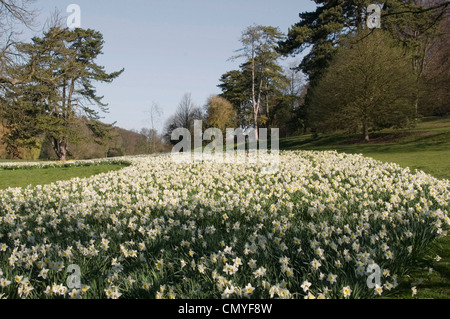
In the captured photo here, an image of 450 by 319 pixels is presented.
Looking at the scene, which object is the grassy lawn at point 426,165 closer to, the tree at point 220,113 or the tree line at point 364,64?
the tree line at point 364,64

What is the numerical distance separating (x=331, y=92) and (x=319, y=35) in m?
6.59

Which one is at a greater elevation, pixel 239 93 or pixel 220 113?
pixel 239 93

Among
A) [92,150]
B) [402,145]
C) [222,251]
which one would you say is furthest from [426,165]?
[92,150]

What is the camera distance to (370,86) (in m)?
22.2

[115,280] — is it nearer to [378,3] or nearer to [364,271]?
[364,271]

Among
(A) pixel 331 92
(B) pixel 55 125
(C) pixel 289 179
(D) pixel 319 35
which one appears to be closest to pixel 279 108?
(D) pixel 319 35

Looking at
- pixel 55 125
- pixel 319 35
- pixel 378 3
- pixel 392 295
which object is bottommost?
pixel 392 295

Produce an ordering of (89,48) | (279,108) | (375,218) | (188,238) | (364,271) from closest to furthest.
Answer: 1. (364,271)
2. (188,238)
3. (375,218)
4. (89,48)
5. (279,108)

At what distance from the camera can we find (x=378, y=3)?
2488cm

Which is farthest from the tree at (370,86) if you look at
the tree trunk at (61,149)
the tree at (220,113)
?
the tree trunk at (61,149)

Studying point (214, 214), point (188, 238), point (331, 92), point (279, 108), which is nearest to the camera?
point (188, 238)

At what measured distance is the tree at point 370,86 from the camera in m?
21.8

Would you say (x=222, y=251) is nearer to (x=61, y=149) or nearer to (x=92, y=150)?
(x=61, y=149)
